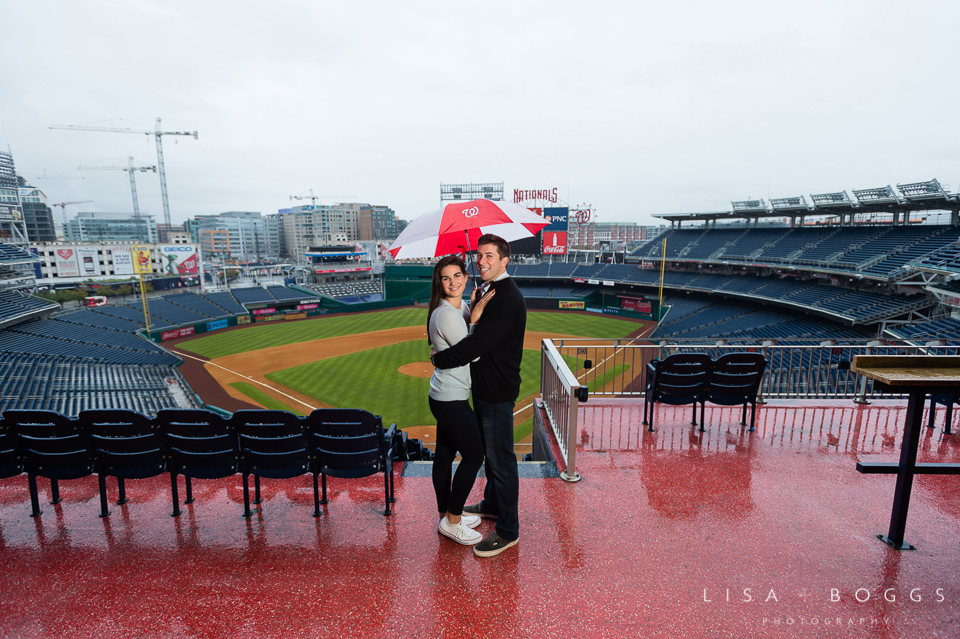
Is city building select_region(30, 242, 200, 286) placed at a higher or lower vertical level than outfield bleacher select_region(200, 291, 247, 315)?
higher

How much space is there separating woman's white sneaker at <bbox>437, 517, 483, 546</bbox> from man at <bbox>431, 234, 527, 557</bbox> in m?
0.11

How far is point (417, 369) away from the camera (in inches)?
1001

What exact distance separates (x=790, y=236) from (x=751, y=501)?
41887 millimetres

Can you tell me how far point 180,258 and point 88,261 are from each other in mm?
10555

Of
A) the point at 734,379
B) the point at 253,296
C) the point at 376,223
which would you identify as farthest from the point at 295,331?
the point at 376,223

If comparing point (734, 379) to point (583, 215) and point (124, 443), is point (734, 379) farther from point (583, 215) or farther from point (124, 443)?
point (583, 215)

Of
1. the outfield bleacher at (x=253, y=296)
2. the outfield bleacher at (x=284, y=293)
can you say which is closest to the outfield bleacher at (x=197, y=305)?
the outfield bleacher at (x=253, y=296)

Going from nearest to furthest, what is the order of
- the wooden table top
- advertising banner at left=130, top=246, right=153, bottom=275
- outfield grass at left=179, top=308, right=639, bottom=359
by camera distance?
the wooden table top < outfield grass at left=179, top=308, right=639, bottom=359 < advertising banner at left=130, top=246, right=153, bottom=275

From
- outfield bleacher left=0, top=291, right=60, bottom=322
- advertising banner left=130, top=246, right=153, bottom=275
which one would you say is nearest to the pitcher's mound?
outfield bleacher left=0, top=291, right=60, bottom=322

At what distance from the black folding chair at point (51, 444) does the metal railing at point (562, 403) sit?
4623mm

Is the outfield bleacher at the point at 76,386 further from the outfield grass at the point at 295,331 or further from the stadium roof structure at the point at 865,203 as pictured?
the stadium roof structure at the point at 865,203

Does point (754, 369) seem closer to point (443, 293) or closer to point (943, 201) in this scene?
point (443, 293)

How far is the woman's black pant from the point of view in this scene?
337 centimetres

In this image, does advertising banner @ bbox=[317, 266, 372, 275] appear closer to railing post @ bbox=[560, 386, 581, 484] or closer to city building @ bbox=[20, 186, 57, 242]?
railing post @ bbox=[560, 386, 581, 484]
